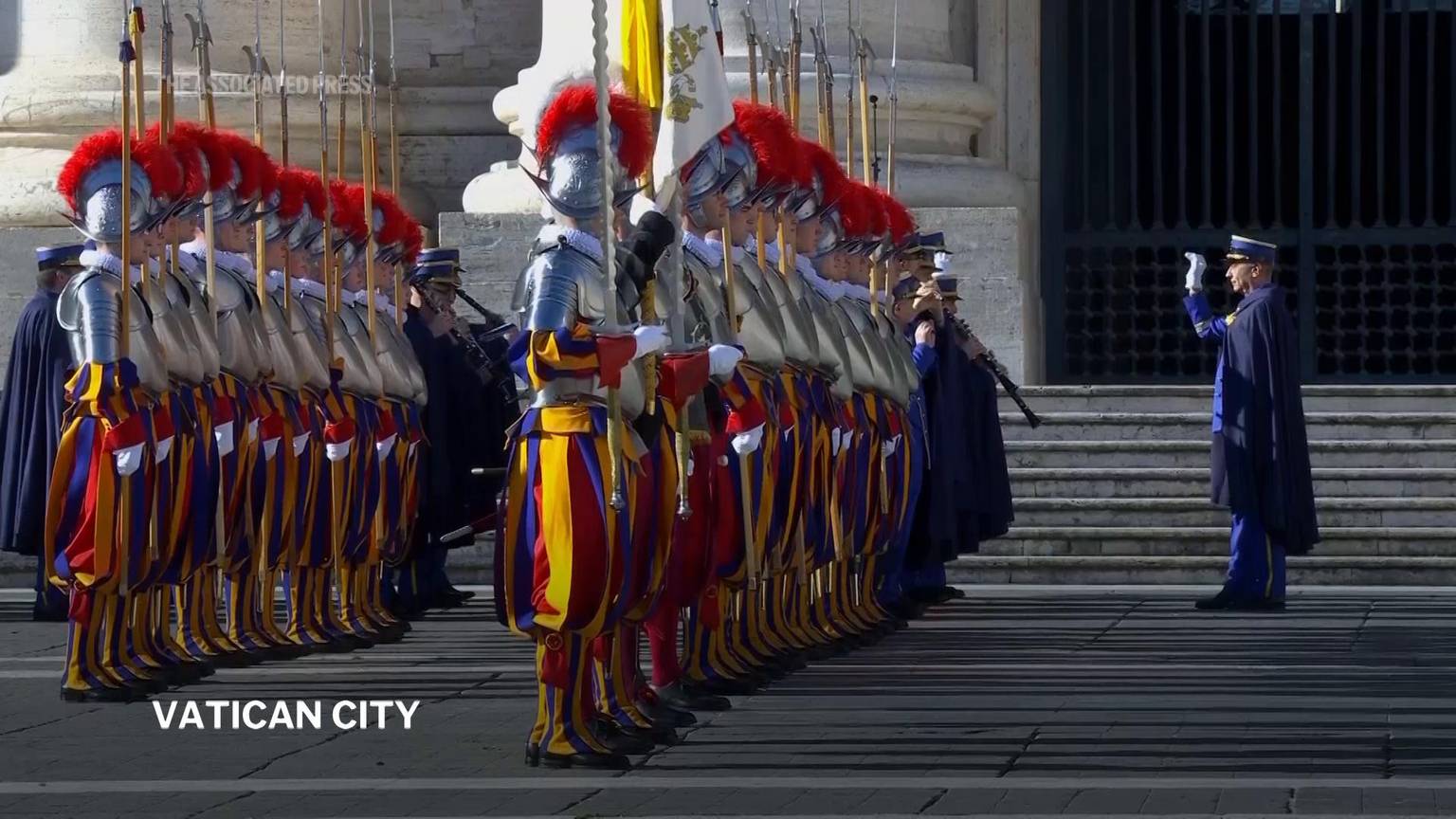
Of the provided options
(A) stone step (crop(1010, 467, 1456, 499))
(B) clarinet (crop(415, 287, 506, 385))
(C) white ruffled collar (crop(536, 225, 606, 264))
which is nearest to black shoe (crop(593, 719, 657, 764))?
(C) white ruffled collar (crop(536, 225, 606, 264))

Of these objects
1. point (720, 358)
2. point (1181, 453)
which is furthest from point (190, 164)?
point (1181, 453)

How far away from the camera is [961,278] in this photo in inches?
765

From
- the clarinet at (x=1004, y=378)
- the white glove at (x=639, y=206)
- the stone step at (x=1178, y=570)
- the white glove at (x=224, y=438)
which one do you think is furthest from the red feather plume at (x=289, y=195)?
the stone step at (x=1178, y=570)

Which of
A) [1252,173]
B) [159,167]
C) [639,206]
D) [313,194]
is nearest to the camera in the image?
[639,206]

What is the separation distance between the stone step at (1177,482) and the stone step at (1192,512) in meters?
0.07

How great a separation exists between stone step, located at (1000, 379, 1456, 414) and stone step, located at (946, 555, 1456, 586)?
136cm

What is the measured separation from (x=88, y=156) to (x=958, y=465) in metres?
5.37

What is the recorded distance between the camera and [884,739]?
9.53 meters

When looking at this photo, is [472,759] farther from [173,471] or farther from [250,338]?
[250,338]

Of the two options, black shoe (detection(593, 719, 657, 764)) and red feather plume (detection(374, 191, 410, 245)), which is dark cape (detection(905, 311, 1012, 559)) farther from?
black shoe (detection(593, 719, 657, 764))

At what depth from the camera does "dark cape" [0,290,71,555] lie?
14586mm

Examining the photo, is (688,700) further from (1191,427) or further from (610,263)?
(1191,427)

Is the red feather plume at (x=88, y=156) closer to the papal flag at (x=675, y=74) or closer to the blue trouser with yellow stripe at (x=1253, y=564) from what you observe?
the papal flag at (x=675, y=74)

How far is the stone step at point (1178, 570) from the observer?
16.4 meters
